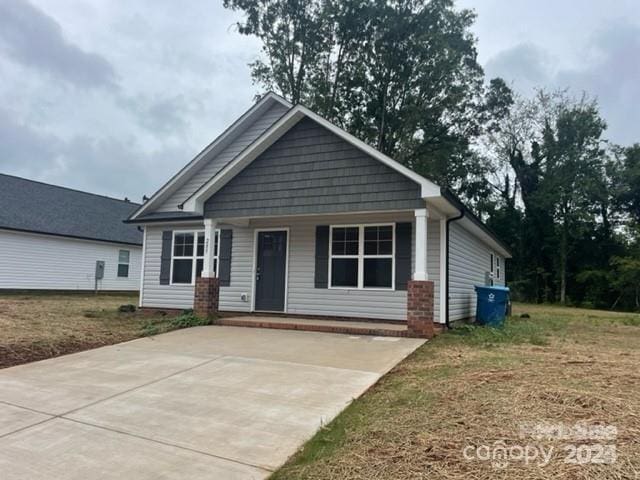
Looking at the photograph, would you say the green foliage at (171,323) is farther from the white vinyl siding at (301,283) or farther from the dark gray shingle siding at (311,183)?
the dark gray shingle siding at (311,183)

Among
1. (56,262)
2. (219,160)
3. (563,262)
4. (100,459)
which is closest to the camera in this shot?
(100,459)

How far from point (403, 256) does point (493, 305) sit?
2.81 metres

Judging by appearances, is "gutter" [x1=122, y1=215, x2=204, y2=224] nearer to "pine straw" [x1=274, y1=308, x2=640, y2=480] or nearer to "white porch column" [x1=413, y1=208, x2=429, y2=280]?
"white porch column" [x1=413, y1=208, x2=429, y2=280]

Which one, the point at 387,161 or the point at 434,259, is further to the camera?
the point at 434,259

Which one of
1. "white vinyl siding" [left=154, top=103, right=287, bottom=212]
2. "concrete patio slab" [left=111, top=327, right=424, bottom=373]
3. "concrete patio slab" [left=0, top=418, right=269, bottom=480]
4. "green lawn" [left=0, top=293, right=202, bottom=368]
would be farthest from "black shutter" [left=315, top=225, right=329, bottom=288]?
"concrete patio slab" [left=0, top=418, right=269, bottom=480]

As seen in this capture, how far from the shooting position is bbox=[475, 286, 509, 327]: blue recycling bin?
10.2m

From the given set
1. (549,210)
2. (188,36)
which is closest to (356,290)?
(188,36)

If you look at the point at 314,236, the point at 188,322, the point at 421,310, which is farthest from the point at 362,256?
the point at 188,322

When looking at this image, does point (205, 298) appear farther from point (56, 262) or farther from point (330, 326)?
point (56, 262)

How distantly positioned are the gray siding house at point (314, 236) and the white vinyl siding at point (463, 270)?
0.05m

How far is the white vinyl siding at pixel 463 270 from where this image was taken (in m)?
9.68

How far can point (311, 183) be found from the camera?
896cm

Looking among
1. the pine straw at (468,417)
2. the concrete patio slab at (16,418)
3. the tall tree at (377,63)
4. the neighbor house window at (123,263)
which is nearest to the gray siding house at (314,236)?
the pine straw at (468,417)

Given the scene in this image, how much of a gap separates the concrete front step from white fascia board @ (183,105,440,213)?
273 centimetres
